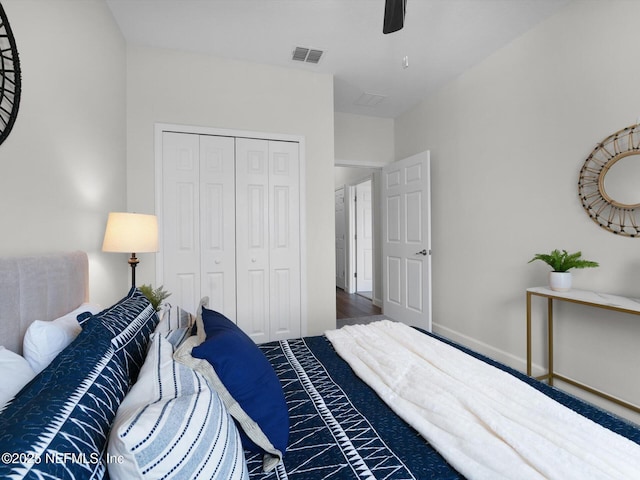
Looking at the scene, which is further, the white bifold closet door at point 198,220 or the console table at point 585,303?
the white bifold closet door at point 198,220

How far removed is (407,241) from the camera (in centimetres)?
389

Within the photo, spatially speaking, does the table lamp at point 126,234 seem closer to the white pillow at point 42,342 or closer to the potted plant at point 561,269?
the white pillow at point 42,342

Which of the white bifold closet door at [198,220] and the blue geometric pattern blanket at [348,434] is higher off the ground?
the white bifold closet door at [198,220]

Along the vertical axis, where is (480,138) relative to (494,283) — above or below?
above

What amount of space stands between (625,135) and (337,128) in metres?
2.95

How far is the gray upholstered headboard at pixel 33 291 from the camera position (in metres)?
1.03

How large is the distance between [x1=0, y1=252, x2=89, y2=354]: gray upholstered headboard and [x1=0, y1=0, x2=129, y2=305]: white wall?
0.12 m

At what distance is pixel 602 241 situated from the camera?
2162 millimetres

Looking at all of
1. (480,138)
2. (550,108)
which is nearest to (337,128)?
(480,138)

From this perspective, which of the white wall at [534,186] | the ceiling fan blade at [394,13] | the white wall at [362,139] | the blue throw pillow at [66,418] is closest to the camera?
the blue throw pillow at [66,418]

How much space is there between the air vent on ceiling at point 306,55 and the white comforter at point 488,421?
2.66 meters

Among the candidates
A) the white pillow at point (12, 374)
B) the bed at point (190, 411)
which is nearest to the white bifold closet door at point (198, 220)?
the bed at point (190, 411)

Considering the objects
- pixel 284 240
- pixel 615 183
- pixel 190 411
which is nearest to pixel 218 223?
pixel 284 240

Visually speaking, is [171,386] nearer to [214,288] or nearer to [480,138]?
[214,288]
